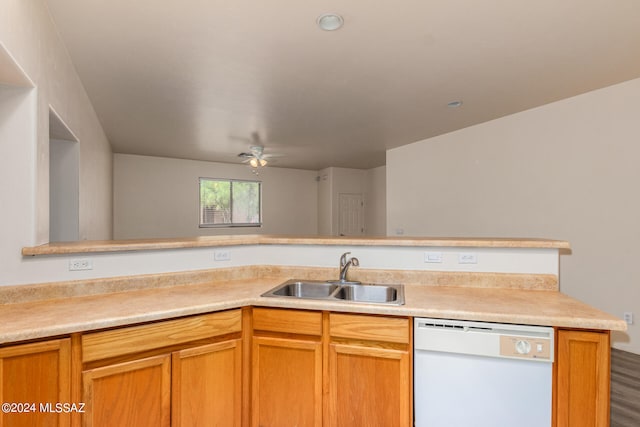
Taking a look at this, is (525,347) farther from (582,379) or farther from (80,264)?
(80,264)

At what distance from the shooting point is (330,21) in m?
2.02

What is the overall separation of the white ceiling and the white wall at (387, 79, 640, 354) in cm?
29

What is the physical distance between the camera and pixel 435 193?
4992 millimetres

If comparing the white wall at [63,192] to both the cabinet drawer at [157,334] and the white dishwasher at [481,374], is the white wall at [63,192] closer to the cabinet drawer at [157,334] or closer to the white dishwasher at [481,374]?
the cabinet drawer at [157,334]

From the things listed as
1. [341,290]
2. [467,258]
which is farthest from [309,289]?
[467,258]

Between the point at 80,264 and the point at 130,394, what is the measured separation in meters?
0.81

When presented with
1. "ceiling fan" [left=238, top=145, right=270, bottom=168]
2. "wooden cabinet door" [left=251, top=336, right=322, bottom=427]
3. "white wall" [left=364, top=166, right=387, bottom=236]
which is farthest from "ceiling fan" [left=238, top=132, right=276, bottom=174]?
"wooden cabinet door" [left=251, top=336, right=322, bottom=427]

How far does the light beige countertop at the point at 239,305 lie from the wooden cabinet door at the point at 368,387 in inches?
8.7

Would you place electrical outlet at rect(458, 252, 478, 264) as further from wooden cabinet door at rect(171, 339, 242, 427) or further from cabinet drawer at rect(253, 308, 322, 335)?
wooden cabinet door at rect(171, 339, 242, 427)

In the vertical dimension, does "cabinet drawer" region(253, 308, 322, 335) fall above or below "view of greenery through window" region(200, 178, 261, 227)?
below

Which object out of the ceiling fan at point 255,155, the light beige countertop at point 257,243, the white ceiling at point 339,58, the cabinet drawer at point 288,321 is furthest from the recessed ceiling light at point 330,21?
the ceiling fan at point 255,155

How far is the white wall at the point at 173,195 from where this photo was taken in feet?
20.3

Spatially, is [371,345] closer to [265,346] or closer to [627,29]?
[265,346]

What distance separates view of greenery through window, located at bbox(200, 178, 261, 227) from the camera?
7016mm
